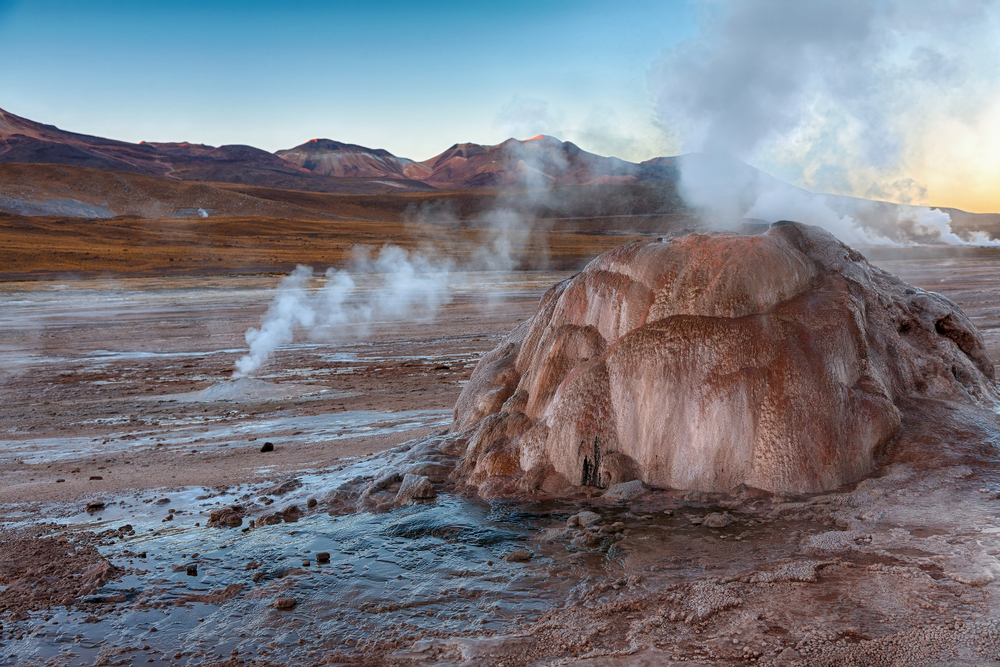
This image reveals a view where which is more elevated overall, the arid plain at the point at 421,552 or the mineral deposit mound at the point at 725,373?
the mineral deposit mound at the point at 725,373

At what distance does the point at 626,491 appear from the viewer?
6.90 metres

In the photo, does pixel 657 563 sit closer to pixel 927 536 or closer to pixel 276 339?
pixel 927 536

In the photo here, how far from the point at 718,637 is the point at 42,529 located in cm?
654

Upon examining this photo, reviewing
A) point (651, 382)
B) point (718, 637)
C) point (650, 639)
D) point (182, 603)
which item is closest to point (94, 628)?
point (182, 603)

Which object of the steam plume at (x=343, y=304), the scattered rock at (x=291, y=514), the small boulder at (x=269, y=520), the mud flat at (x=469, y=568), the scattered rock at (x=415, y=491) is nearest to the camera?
the mud flat at (x=469, y=568)

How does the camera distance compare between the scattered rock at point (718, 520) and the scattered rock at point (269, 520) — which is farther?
the scattered rock at point (269, 520)

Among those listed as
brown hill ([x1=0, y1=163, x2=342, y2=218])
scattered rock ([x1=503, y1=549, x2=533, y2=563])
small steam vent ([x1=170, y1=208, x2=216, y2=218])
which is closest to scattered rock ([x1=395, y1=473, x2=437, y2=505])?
scattered rock ([x1=503, y1=549, x2=533, y2=563])

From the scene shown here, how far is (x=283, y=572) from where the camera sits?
6.05 meters

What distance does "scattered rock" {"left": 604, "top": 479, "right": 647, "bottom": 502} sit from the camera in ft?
22.4

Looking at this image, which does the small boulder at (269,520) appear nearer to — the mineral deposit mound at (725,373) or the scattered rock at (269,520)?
the scattered rock at (269,520)

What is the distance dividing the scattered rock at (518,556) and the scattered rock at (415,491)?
1746 mm

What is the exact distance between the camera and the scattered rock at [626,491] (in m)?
6.84

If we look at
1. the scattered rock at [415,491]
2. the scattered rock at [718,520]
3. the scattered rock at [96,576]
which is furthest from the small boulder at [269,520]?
the scattered rock at [718,520]

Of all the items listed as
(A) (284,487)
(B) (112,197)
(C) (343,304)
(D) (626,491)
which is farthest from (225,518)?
(B) (112,197)
